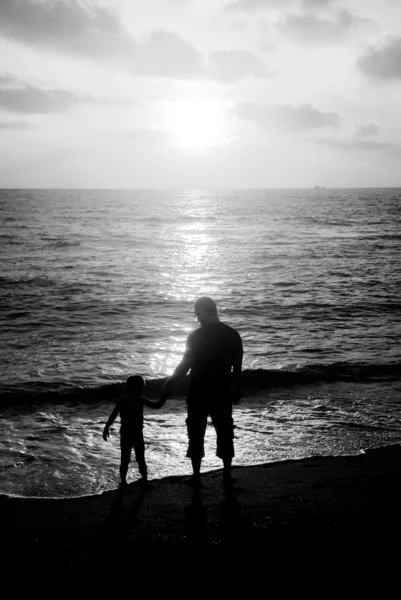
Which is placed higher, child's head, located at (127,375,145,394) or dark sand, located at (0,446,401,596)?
child's head, located at (127,375,145,394)

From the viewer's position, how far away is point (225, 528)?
4.96 metres

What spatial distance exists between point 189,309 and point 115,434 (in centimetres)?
1167

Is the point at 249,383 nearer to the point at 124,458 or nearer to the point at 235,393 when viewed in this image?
the point at 235,393

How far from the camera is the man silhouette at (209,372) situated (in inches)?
229

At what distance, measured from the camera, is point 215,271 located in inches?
1180

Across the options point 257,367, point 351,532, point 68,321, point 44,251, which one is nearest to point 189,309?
point 68,321

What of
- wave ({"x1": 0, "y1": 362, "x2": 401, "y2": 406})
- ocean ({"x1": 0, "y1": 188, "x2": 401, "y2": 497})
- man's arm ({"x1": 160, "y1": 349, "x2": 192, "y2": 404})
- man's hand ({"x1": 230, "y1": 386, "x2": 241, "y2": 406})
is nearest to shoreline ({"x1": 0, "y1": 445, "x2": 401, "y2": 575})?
ocean ({"x1": 0, "y1": 188, "x2": 401, "y2": 497})

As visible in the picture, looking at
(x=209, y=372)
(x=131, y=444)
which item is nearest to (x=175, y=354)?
(x=131, y=444)

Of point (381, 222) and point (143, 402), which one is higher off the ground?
point (381, 222)

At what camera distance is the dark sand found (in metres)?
4.32

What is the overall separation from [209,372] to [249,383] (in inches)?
212

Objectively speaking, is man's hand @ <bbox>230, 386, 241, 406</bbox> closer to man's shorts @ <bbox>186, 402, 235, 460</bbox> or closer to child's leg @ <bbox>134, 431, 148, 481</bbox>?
man's shorts @ <bbox>186, 402, 235, 460</bbox>

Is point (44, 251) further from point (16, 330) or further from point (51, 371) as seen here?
point (51, 371)

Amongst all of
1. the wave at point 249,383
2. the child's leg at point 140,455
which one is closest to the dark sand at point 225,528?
the child's leg at point 140,455
